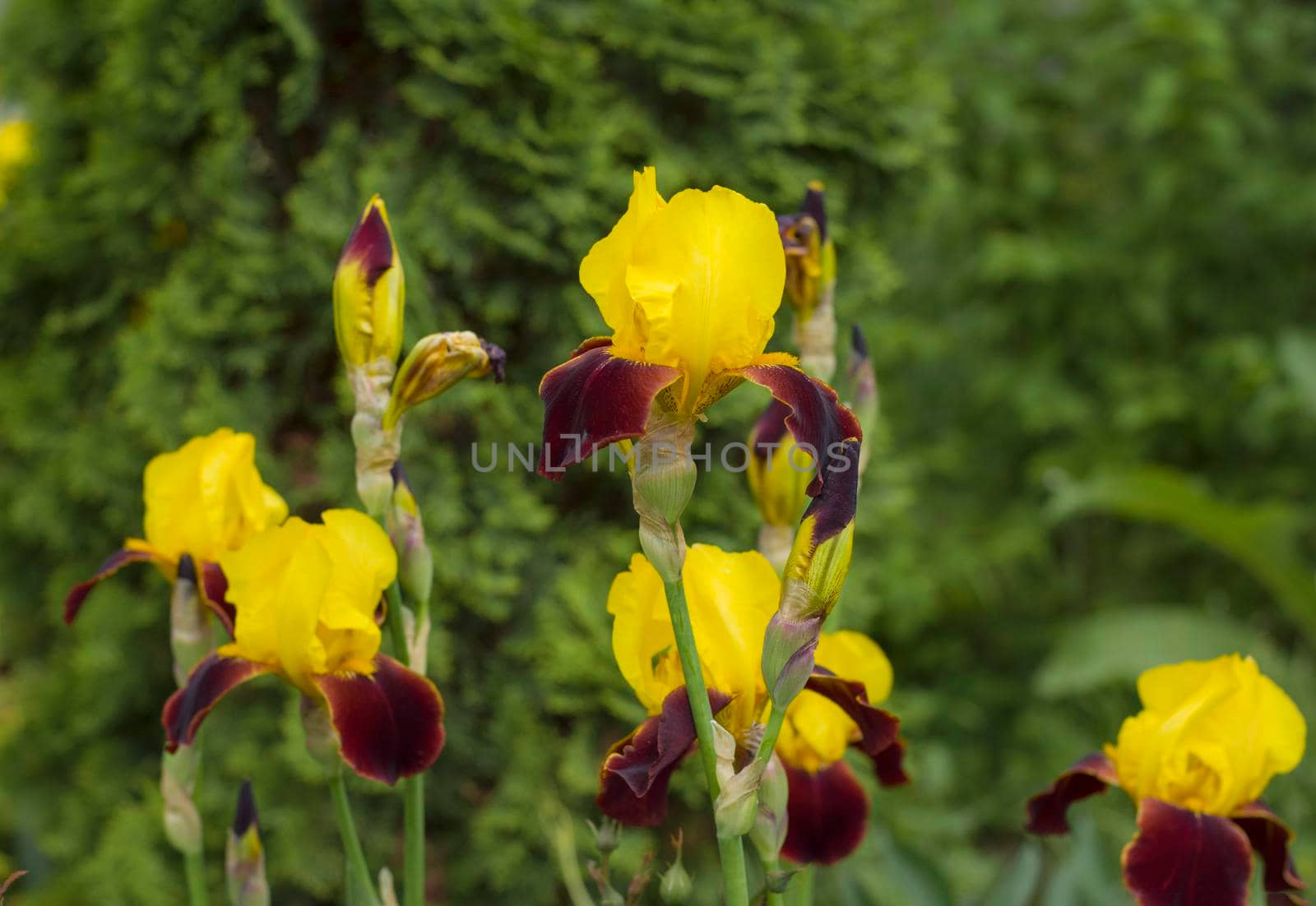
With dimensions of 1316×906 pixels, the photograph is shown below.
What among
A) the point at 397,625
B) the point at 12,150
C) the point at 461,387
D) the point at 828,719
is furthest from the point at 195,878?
the point at 12,150

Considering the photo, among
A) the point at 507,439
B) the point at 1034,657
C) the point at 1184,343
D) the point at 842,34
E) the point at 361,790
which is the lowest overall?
the point at 1034,657

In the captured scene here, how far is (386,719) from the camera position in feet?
2.76

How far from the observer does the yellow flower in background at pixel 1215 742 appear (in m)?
0.91

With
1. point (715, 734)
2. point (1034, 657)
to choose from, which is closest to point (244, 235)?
point (715, 734)

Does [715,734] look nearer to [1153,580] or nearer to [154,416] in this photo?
[154,416]

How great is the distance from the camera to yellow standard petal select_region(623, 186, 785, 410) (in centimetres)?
70

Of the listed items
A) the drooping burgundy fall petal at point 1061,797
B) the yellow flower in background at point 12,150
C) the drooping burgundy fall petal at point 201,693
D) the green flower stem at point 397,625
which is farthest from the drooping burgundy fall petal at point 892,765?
the yellow flower in background at point 12,150

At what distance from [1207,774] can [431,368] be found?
68cm

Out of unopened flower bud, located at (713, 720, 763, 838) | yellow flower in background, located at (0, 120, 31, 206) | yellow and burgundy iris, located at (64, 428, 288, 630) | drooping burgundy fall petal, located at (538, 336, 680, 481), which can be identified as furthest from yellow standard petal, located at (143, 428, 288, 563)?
yellow flower in background, located at (0, 120, 31, 206)

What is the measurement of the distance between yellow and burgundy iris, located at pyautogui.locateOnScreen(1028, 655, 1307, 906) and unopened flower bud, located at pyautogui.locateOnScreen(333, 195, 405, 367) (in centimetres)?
65

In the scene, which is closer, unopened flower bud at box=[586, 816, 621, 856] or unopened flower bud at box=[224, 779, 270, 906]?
unopened flower bud at box=[586, 816, 621, 856]

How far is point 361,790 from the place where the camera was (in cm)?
206

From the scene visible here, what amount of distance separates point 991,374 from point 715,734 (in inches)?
117

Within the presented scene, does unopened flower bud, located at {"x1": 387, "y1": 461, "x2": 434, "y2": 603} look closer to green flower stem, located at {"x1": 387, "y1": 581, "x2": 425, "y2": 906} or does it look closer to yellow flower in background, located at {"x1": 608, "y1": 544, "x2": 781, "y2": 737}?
green flower stem, located at {"x1": 387, "y1": 581, "x2": 425, "y2": 906}
